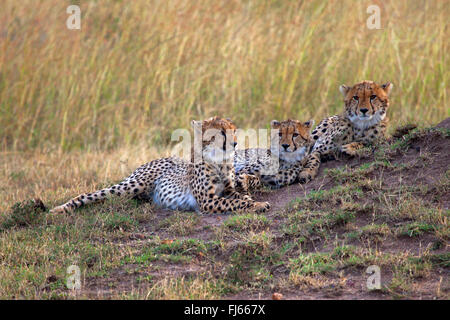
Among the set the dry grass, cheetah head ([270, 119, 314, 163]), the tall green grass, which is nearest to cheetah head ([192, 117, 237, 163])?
cheetah head ([270, 119, 314, 163])

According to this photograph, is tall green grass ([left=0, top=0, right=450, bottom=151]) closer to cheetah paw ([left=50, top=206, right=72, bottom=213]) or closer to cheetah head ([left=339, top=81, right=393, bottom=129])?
cheetah head ([left=339, top=81, right=393, bottom=129])

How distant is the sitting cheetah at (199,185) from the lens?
18.0 feet

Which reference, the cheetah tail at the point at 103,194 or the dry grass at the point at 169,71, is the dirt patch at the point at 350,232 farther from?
the dry grass at the point at 169,71

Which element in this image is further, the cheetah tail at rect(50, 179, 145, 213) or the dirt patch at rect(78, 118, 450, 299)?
the cheetah tail at rect(50, 179, 145, 213)

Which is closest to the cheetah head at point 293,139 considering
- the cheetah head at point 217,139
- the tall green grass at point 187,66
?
the cheetah head at point 217,139

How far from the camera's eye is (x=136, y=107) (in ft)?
28.9

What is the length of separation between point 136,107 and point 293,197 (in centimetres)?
385

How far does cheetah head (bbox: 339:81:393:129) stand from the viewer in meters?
6.01

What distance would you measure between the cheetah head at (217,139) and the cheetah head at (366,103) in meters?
1.26

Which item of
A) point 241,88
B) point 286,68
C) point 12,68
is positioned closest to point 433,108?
point 286,68

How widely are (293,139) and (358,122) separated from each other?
0.68m

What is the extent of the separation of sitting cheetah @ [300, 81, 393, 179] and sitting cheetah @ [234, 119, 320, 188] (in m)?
0.13
